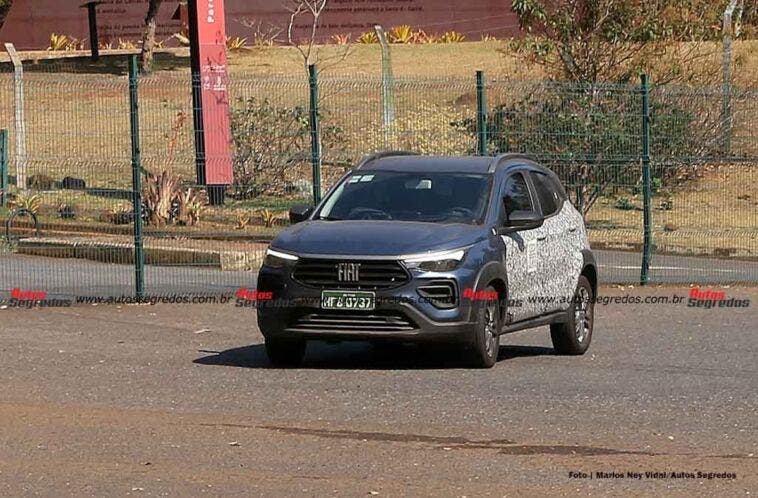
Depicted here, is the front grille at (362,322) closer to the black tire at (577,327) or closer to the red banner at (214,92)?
the black tire at (577,327)

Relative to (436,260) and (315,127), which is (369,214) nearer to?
(436,260)

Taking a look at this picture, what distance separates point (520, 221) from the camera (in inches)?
513

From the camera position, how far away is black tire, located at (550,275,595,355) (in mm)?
13844

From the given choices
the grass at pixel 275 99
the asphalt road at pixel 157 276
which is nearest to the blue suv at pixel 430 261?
the asphalt road at pixel 157 276

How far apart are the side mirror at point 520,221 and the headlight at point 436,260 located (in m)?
0.80

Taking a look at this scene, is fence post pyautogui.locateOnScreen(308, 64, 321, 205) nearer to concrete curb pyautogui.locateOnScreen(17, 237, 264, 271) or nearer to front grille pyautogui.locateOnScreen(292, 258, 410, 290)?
concrete curb pyautogui.locateOnScreen(17, 237, 264, 271)

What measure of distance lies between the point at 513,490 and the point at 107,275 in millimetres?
10788

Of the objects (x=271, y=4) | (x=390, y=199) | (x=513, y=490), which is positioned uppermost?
(x=271, y=4)

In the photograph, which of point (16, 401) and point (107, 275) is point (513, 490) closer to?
point (16, 401)

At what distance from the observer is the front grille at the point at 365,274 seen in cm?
1204

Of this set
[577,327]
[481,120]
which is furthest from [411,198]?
[481,120]

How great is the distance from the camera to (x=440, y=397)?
11195mm

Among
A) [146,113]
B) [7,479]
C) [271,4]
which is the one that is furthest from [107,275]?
[271,4]

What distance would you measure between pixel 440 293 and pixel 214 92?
450 inches
